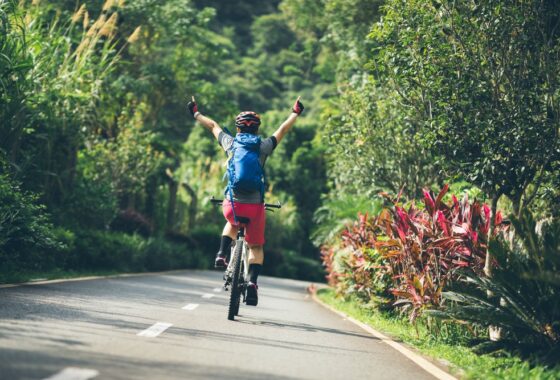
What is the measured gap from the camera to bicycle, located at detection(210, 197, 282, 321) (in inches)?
392

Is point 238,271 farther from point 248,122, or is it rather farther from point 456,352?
point 456,352

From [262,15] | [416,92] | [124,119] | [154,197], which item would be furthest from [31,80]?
[262,15]

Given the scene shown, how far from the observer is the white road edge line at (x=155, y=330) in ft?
25.4

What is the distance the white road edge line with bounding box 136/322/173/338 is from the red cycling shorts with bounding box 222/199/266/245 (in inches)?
72.8

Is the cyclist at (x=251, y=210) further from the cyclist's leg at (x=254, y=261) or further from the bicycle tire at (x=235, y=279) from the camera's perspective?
the bicycle tire at (x=235, y=279)

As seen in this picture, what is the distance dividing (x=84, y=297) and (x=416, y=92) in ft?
17.3

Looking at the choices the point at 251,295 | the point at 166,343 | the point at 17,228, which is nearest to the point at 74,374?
the point at 166,343

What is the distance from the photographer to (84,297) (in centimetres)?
1125

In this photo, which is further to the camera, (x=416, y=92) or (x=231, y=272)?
(x=416, y=92)

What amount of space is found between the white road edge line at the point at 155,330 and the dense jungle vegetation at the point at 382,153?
276 cm

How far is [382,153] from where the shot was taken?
63.5 feet

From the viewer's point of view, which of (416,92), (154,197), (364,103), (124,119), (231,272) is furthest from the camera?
(154,197)

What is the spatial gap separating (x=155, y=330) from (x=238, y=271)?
76.8 inches

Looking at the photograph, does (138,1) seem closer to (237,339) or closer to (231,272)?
(231,272)
